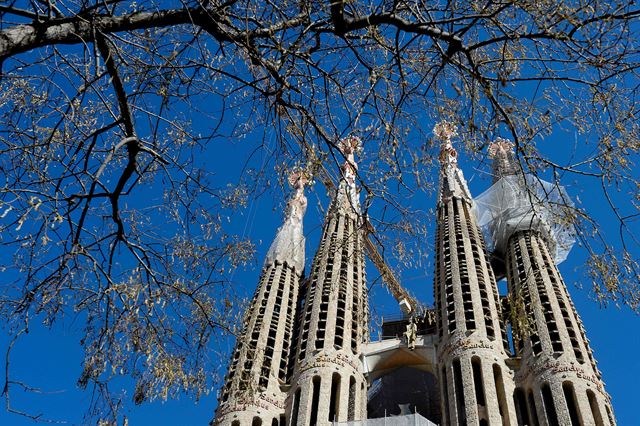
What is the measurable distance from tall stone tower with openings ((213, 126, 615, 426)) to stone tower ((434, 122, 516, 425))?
5 cm

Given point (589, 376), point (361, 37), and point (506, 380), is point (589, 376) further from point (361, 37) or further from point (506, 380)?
point (361, 37)

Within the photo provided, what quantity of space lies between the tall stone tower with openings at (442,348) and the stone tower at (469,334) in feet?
0.18

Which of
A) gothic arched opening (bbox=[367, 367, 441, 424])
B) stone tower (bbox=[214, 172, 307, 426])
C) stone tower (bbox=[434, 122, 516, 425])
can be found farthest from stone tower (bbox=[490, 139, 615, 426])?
stone tower (bbox=[214, 172, 307, 426])

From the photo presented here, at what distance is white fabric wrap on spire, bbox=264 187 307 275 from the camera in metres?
37.2

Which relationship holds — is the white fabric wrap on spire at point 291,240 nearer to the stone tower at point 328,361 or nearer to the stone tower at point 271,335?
the stone tower at point 271,335

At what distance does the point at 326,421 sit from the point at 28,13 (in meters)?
23.7

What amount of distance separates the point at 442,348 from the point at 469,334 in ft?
5.01

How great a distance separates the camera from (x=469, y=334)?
28.9 meters

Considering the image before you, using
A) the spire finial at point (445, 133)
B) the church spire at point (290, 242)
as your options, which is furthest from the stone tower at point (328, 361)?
the spire finial at point (445, 133)

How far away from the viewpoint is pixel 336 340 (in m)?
30.8

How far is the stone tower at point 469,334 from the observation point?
26266 millimetres

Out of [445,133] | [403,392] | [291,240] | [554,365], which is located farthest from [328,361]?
[445,133]

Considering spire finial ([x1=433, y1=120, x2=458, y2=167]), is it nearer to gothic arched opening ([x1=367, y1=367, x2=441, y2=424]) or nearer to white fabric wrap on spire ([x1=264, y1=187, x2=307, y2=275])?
white fabric wrap on spire ([x1=264, y1=187, x2=307, y2=275])

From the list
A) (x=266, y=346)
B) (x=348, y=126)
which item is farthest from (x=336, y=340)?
(x=348, y=126)
